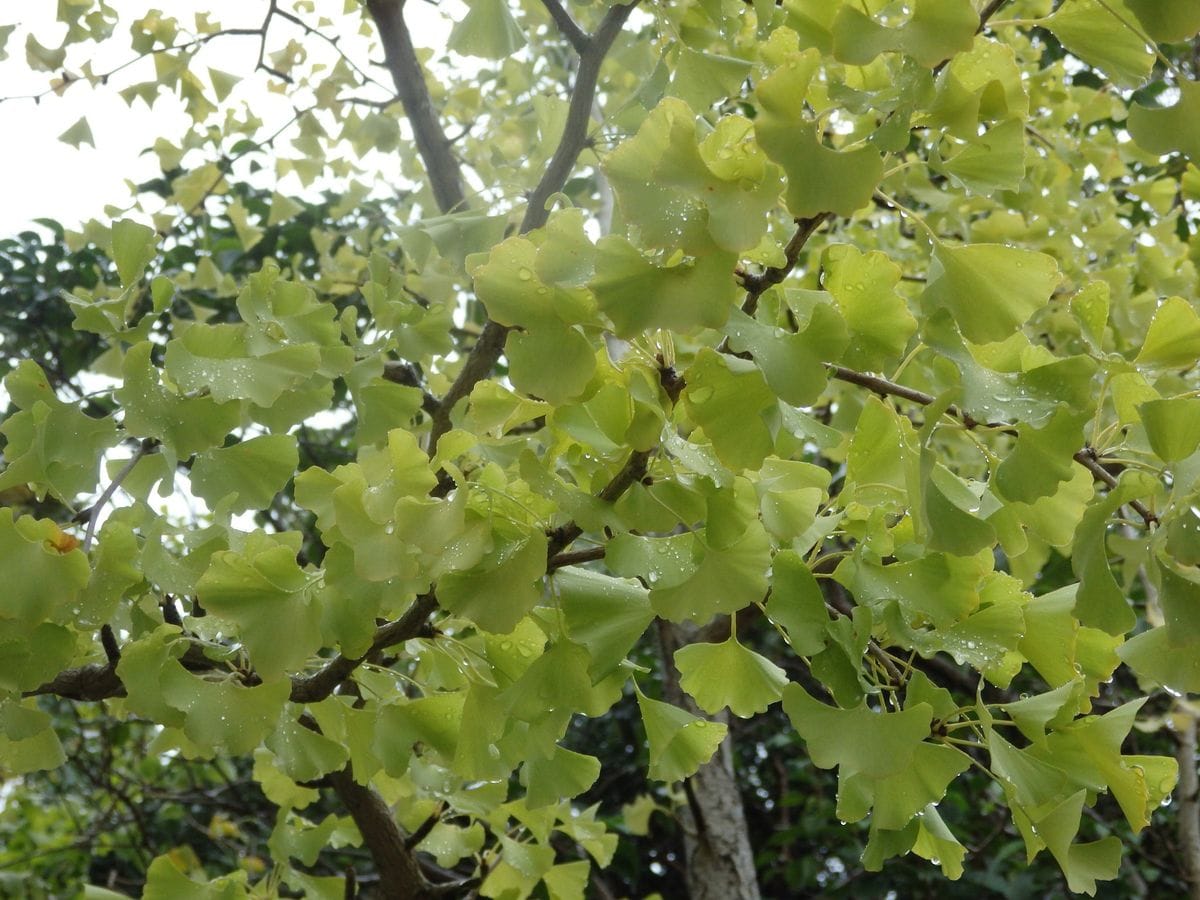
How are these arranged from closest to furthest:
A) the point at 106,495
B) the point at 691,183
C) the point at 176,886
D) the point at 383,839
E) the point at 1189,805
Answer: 1. the point at 691,183
2. the point at 106,495
3. the point at 176,886
4. the point at 383,839
5. the point at 1189,805

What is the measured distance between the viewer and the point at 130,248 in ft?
2.52

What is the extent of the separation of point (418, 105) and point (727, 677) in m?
0.91

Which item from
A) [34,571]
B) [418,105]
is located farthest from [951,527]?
[418,105]

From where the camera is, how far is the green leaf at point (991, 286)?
53 centimetres

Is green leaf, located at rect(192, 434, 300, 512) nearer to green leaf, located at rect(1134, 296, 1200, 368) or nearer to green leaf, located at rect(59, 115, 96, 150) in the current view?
green leaf, located at rect(1134, 296, 1200, 368)

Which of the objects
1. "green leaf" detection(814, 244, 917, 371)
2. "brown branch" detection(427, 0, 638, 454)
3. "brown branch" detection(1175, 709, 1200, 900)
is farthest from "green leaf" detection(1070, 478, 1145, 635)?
"brown branch" detection(1175, 709, 1200, 900)

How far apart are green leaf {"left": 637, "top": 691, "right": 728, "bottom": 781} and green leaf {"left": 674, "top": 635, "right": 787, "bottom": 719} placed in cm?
5

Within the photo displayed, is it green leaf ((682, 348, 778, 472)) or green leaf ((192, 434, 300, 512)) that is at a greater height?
green leaf ((192, 434, 300, 512))

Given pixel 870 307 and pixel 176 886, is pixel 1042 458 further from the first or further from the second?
pixel 176 886

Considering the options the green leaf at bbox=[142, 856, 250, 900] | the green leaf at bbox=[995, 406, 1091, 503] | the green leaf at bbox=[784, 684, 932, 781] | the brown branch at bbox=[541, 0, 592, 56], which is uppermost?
the brown branch at bbox=[541, 0, 592, 56]

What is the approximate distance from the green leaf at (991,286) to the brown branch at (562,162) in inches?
13.7

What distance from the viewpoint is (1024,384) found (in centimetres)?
56

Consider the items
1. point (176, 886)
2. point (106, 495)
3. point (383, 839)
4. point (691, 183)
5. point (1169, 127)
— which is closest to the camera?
point (691, 183)

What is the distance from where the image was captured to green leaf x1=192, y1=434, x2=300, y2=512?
30.1 inches
